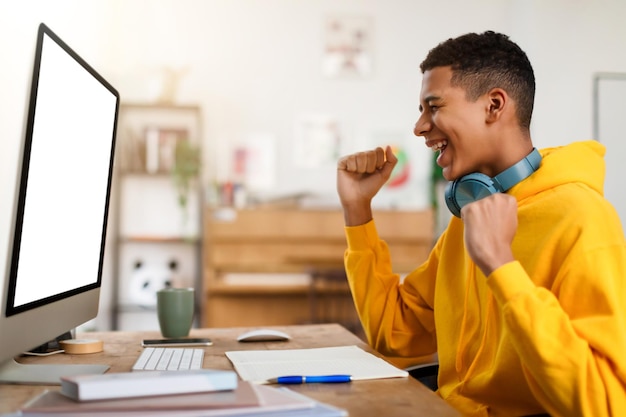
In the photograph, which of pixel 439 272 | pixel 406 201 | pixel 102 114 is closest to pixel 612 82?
pixel 406 201

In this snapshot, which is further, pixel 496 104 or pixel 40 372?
pixel 496 104

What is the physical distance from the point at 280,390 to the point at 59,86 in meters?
0.56

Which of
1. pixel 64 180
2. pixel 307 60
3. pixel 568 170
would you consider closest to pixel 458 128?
pixel 568 170

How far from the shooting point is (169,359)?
1229mm

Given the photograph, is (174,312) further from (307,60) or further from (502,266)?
(307,60)

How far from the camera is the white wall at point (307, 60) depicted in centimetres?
463

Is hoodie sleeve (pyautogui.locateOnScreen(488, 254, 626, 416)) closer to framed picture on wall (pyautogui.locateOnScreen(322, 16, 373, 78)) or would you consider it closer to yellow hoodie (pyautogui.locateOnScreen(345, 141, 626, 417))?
yellow hoodie (pyautogui.locateOnScreen(345, 141, 626, 417))

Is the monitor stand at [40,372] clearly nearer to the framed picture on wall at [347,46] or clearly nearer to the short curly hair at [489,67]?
the short curly hair at [489,67]

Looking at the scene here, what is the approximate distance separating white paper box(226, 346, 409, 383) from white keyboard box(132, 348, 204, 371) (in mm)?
65

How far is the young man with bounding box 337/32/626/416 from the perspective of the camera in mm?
969

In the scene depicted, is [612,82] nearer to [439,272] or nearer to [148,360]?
[439,272]

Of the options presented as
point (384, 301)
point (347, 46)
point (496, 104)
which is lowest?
point (384, 301)

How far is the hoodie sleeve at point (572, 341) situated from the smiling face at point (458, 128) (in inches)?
14.1

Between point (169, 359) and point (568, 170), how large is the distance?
2.52 ft
